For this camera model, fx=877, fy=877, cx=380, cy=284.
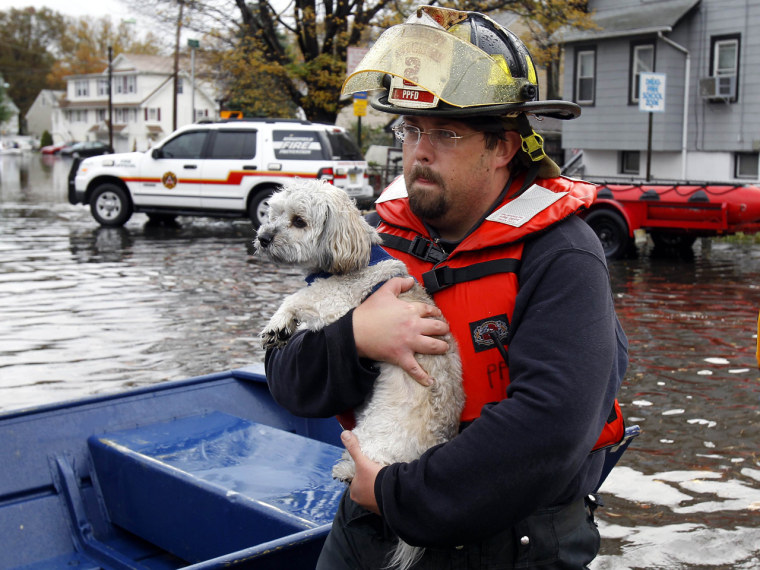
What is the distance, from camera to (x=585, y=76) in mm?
29734

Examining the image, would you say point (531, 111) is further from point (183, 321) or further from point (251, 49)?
point (251, 49)

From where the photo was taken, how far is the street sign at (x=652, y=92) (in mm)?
18406

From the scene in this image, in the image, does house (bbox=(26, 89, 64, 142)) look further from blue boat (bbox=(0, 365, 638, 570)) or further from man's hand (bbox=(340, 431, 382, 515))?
man's hand (bbox=(340, 431, 382, 515))

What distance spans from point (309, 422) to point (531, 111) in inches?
123

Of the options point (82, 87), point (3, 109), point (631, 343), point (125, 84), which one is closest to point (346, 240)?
point (631, 343)

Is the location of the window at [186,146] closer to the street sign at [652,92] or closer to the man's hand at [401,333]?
the street sign at [652,92]

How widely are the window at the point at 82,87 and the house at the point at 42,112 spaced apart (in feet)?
42.9

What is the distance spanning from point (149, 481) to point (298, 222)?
1820mm

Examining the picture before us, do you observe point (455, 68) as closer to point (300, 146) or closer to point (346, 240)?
point (346, 240)

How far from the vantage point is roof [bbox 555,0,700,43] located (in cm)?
2611

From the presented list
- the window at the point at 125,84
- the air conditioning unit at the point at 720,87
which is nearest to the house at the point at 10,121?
the window at the point at 125,84

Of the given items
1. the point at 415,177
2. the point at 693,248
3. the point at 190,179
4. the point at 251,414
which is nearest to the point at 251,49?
the point at 190,179

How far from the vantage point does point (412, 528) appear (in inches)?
74.3

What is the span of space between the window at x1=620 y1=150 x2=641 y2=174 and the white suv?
1305 cm
